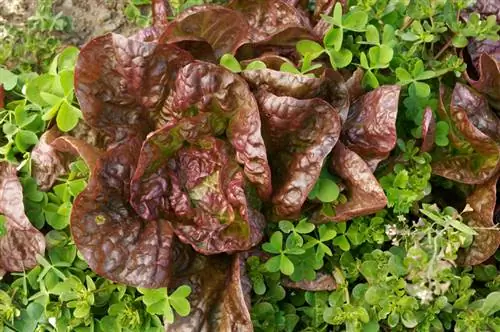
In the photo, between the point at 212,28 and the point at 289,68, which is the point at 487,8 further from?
the point at 212,28

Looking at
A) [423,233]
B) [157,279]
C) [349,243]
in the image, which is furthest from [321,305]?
[157,279]

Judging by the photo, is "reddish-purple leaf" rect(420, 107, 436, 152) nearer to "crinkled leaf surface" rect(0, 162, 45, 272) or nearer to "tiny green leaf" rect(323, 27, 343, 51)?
"tiny green leaf" rect(323, 27, 343, 51)

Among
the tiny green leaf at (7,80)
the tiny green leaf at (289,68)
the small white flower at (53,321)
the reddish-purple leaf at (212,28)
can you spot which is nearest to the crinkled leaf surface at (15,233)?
the small white flower at (53,321)

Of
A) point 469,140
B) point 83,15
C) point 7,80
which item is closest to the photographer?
point 469,140

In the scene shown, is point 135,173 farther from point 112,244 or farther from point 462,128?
point 462,128

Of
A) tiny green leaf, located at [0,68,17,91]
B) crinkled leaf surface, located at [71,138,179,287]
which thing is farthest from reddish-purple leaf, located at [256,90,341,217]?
tiny green leaf, located at [0,68,17,91]

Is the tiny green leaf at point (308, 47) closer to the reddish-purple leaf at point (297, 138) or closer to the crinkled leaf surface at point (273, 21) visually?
the crinkled leaf surface at point (273, 21)

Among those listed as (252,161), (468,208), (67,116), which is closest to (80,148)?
(67,116)
